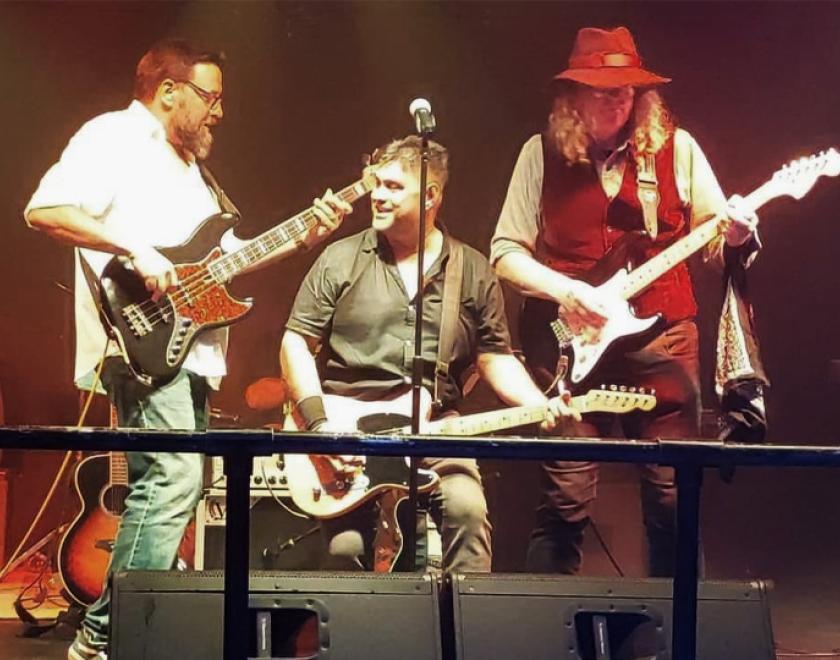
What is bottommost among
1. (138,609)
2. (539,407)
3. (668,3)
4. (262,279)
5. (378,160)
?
(138,609)

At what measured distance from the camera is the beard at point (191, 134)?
364 centimetres

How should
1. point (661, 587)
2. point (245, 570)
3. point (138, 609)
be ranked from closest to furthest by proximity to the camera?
point (245, 570), point (138, 609), point (661, 587)

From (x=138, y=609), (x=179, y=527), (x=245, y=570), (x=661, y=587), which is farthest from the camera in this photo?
(x=179, y=527)

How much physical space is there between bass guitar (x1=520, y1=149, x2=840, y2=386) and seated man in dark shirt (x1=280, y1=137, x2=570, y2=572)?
99mm

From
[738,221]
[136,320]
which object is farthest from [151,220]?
[738,221]

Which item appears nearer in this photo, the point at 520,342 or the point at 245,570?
the point at 245,570

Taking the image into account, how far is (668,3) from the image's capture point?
12.4ft

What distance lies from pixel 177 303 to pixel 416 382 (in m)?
0.92

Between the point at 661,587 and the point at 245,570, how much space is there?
107 centimetres

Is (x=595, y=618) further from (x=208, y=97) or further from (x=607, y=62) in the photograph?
(x=208, y=97)

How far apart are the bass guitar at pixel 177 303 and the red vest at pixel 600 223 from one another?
1.12 metres

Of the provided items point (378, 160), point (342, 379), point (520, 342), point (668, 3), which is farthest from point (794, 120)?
point (342, 379)

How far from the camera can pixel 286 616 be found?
90.5 inches

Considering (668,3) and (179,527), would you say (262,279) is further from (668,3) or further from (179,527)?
(668,3)
